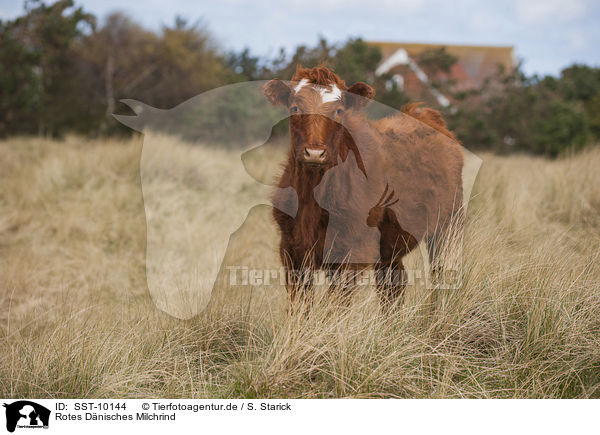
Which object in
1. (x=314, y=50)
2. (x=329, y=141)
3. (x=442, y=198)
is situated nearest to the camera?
(x=329, y=141)

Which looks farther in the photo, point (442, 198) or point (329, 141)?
point (442, 198)

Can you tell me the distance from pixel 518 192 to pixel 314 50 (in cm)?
292

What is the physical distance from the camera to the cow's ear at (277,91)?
2.54 metres

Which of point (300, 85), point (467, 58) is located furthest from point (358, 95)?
point (467, 58)

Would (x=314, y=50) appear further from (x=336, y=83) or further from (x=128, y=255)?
(x=128, y=255)

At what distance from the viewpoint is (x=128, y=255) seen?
556cm

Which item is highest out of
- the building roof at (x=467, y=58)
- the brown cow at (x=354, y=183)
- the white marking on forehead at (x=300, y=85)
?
the building roof at (x=467, y=58)

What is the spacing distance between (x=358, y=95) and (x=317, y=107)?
0.30 metres

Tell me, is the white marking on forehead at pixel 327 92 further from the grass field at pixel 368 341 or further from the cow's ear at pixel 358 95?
the grass field at pixel 368 341

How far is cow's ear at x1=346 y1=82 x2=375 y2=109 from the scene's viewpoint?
97.9 inches
